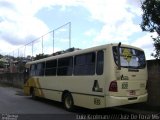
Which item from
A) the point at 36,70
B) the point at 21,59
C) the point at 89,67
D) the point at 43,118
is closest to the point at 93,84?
the point at 89,67

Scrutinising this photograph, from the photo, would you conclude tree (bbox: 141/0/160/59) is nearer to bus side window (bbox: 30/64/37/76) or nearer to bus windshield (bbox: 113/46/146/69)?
bus windshield (bbox: 113/46/146/69)

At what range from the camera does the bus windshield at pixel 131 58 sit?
13.0 meters

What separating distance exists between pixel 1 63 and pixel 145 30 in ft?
308

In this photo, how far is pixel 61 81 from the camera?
1680 cm

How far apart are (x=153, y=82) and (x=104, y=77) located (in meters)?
3.10

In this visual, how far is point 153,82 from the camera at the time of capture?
587 inches

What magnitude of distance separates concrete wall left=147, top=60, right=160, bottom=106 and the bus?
927mm

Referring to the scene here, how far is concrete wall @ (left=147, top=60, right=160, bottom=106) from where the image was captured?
14.7 m

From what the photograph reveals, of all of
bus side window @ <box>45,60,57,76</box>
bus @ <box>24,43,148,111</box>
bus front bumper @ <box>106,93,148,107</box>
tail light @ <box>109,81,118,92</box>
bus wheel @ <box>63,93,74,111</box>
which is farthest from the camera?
bus side window @ <box>45,60,57,76</box>

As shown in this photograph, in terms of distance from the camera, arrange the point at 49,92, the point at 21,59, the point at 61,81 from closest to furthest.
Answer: the point at 61,81
the point at 49,92
the point at 21,59

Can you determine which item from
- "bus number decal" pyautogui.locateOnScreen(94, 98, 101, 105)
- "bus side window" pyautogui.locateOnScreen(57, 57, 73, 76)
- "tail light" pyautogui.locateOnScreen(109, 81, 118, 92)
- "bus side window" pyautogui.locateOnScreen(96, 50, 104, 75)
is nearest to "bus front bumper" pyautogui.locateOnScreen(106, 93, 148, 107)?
"tail light" pyautogui.locateOnScreen(109, 81, 118, 92)

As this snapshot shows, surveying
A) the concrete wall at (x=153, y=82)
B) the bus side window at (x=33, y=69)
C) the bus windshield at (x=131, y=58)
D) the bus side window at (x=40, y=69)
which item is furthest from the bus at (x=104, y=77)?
the bus side window at (x=33, y=69)

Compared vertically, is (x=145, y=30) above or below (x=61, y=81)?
above

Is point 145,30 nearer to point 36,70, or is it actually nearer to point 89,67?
point 89,67
